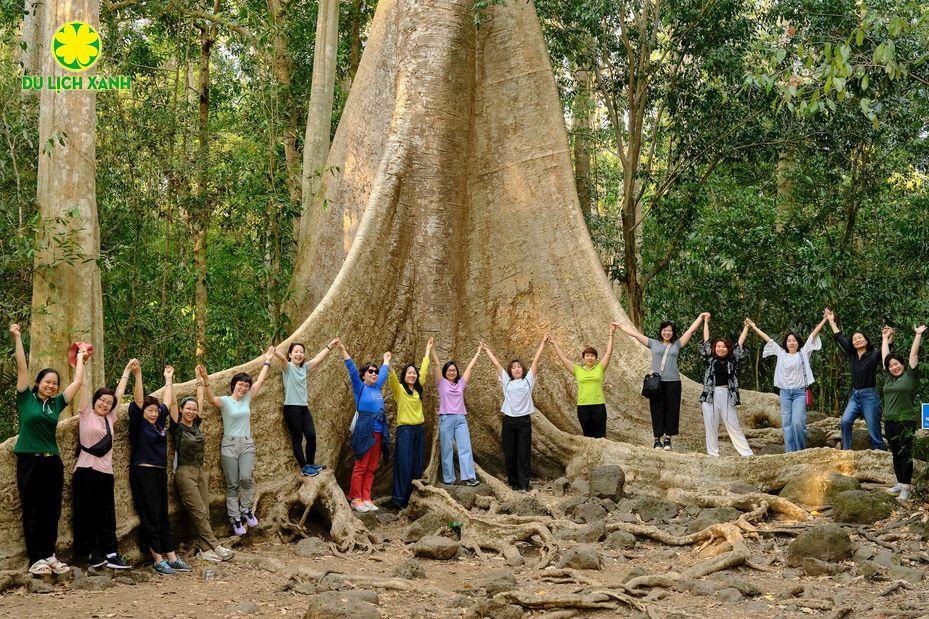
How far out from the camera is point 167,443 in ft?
23.4

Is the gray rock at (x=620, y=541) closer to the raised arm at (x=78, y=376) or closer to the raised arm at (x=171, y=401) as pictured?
the raised arm at (x=171, y=401)

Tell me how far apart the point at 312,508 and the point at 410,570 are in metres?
1.68

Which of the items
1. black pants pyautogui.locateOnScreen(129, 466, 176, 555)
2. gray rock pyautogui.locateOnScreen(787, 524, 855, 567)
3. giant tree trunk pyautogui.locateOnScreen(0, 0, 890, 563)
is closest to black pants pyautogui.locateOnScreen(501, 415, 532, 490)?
giant tree trunk pyautogui.locateOnScreen(0, 0, 890, 563)

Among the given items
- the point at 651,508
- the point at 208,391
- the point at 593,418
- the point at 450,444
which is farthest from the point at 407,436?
the point at 651,508

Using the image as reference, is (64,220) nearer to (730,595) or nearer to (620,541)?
(620,541)

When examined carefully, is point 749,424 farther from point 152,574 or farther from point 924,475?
point 152,574

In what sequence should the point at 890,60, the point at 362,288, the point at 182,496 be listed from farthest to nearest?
the point at 362,288 → the point at 182,496 → the point at 890,60

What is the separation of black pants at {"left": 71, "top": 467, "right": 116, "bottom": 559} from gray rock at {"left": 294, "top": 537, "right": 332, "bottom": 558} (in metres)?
1.43

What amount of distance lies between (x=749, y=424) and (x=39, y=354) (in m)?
7.11

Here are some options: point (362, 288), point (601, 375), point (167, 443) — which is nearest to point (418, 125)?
point (362, 288)

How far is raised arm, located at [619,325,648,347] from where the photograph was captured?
928 cm

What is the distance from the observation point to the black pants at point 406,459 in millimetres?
8711

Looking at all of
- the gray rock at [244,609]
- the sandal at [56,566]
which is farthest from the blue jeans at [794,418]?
the sandal at [56,566]

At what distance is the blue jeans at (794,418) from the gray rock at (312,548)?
14.8ft
